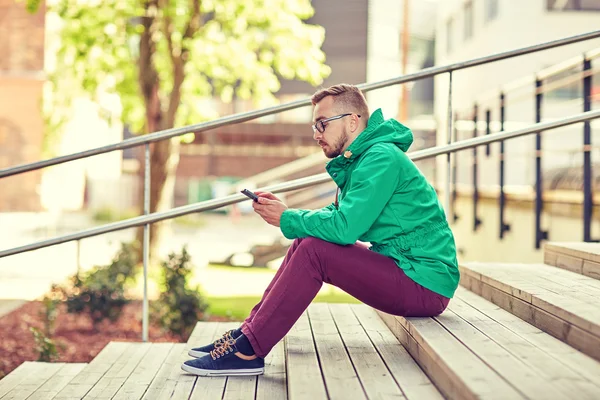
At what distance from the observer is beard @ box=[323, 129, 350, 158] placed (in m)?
3.21

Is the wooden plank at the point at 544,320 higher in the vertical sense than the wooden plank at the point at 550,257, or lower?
lower

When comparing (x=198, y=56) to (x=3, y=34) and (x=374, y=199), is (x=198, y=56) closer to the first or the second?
(x=374, y=199)

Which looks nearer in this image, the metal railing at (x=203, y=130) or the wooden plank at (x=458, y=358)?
the wooden plank at (x=458, y=358)

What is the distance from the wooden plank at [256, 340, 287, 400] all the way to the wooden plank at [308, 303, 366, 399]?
0.56 ft

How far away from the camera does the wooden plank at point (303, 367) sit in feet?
8.77

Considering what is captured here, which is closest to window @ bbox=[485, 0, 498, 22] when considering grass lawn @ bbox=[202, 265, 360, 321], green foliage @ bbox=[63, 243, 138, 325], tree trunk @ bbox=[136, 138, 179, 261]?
grass lawn @ bbox=[202, 265, 360, 321]


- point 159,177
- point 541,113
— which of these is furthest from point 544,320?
point 159,177

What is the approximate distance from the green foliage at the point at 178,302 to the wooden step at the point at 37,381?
1.86 m

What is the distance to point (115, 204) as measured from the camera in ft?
90.1

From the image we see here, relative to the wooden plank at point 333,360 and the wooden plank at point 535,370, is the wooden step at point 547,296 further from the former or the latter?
the wooden plank at point 333,360

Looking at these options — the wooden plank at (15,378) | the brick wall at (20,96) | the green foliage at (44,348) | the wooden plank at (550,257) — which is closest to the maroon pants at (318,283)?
the wooden plank at (15,378)

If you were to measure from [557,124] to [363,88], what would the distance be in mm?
1026

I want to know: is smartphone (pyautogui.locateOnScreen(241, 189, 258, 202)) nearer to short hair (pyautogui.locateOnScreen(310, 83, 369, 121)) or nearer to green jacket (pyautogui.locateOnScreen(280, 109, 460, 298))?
green jacket (pyautogui.locateOnScreen(280, 109, 460, 298))

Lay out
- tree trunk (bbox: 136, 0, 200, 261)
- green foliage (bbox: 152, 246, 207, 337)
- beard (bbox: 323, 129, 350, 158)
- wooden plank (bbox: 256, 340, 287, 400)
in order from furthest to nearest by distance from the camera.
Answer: tree trunk (bbox: 136, 0, 200, 261) < green foliage (bbox: 152, 246, 207, 337) < beard (bbox: 323, 129, 350, 158) < wooden plank (bbox: 256, 340, 287, 400)
